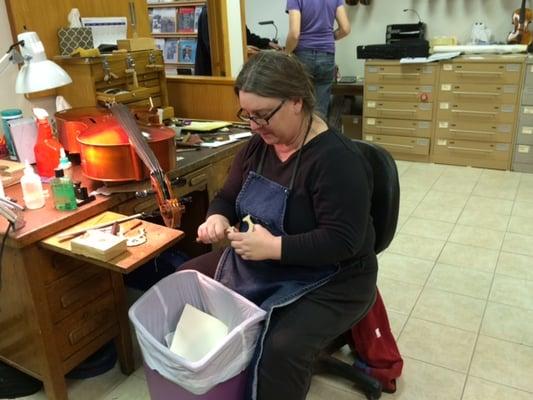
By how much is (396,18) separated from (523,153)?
1691 millimetres

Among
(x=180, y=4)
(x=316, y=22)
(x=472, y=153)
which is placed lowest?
(x=472, y=153)

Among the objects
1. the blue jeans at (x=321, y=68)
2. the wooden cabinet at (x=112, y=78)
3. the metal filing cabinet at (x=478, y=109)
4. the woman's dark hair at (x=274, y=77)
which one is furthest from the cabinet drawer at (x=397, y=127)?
the woman's dark hair at (x=274, y=77)

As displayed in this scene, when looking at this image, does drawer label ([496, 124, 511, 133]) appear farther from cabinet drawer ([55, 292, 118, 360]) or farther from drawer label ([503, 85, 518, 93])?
cabinet drawer ([55, 292, 118, 360])

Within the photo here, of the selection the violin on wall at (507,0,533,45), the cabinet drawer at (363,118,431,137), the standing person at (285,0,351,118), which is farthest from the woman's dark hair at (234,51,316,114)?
the violin on wall at (507,0,533,45)

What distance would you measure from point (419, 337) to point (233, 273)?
100 centimetres

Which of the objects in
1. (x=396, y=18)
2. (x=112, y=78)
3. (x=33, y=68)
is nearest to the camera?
(x=33, y=68)

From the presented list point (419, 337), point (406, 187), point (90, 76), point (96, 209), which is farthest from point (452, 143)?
point (96, 209)

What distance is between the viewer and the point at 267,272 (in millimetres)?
1469

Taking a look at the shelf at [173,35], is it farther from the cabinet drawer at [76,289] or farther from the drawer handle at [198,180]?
the cabinet drawer at [76,289]

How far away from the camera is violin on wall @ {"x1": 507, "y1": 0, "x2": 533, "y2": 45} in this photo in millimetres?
4031

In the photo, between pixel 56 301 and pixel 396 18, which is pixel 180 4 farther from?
pixel 56 301

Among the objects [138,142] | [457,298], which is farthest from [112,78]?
[457,298]

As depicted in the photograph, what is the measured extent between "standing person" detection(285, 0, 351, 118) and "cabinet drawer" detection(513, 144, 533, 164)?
1.59m

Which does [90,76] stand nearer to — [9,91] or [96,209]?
[9,91]
